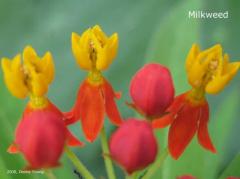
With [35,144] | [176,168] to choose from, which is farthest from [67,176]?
[35,144]

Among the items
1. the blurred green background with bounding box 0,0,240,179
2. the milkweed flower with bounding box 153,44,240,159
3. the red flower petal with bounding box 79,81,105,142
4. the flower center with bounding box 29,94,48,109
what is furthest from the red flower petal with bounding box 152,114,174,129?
the blurred green background with bounding box 0,0,240,179

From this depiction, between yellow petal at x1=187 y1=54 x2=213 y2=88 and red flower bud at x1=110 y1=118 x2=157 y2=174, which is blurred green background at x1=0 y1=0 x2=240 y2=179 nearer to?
yellow petal at x1=187 y1=54 x2=213 y2=88

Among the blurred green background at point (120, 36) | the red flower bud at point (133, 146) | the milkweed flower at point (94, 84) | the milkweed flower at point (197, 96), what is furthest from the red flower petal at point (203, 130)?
the blurred green background at point (120, 36)

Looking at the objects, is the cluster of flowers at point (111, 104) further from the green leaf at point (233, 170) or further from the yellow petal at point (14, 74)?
the green leaf at point (233, 170)

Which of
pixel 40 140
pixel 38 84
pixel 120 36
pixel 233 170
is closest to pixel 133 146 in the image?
pixel 40 140

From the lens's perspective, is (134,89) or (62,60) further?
(62,60)

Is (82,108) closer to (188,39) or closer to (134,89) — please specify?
(134,89)
